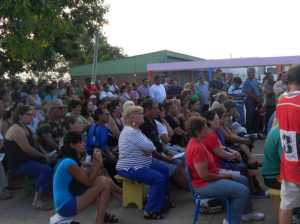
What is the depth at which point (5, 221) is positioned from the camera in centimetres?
641

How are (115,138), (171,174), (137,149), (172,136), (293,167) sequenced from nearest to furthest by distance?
(293,167) < (137,149) < (171,174) < (115,138) < (172,136)

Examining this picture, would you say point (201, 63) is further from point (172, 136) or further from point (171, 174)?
point (171, 174)

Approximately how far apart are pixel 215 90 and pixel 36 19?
22.9 ft

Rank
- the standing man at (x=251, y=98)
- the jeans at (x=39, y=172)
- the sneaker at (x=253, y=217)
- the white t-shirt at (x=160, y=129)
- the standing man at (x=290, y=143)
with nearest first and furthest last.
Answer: the standing man at (x=290, y=143)
the sneaker at (x=253, y=217)
the jeans at (x=39, y=172)
the white t-shirt at (x=160, y=129)
the standing man at (x=251, y=98)

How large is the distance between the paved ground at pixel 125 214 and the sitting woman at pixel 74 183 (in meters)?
0.77

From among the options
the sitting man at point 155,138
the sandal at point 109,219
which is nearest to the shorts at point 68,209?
the sandal at point 109,219

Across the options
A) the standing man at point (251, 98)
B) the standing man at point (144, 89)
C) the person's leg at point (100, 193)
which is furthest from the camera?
the standing man at point (144, 89)

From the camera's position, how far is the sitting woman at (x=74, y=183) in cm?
515

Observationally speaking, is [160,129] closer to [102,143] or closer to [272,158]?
[102,143]

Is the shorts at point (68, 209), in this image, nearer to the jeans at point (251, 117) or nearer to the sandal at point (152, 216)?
the sandal at point (152, 216)

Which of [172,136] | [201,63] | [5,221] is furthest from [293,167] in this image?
[201,63]

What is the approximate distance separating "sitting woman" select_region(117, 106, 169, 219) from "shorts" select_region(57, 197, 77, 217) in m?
1.24

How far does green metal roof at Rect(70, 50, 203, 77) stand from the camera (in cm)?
3134

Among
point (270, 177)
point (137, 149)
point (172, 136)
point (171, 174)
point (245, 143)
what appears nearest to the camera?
point (270, 177)
